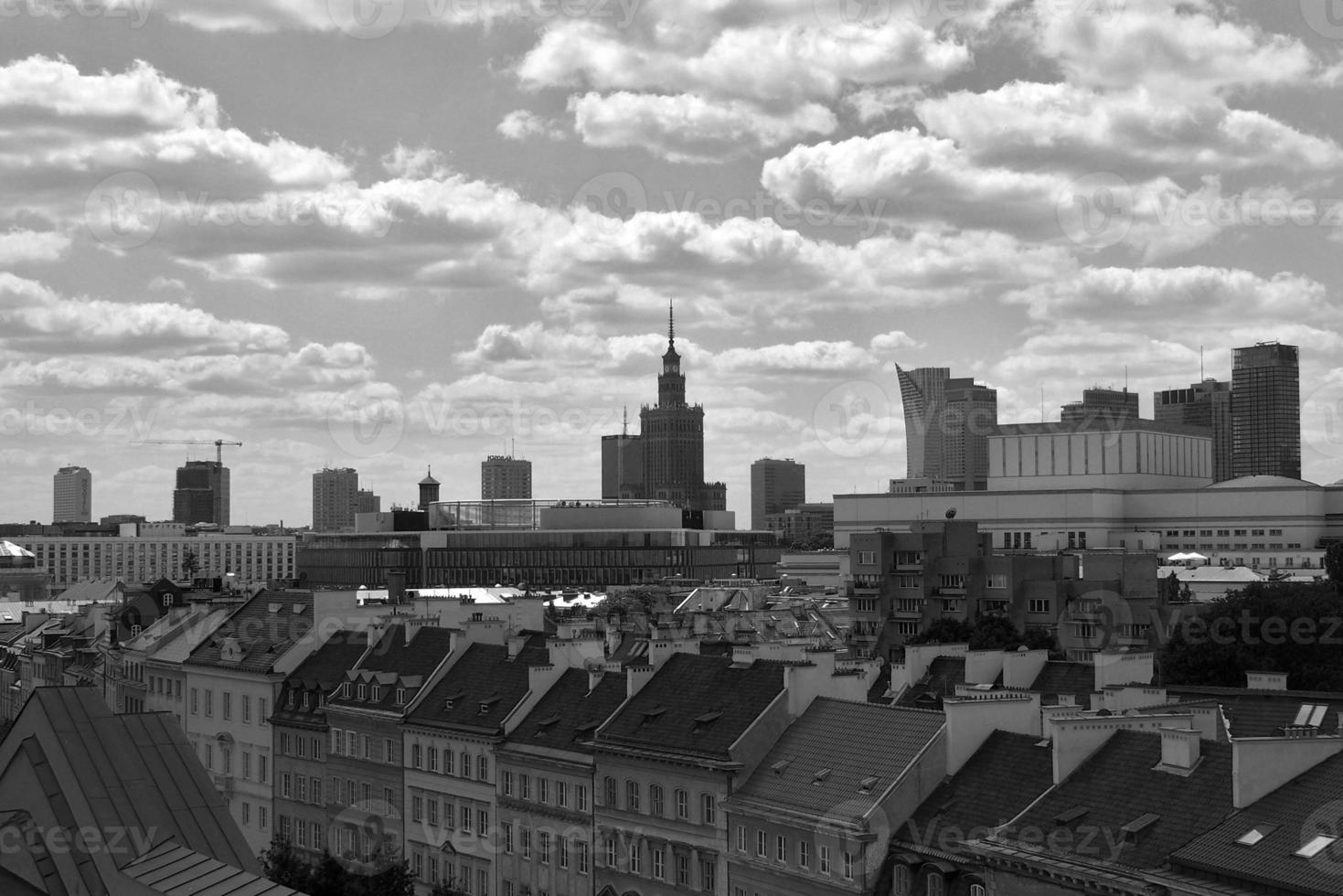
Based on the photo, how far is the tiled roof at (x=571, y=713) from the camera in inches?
2594

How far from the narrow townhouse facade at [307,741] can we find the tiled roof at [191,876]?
63.8 m

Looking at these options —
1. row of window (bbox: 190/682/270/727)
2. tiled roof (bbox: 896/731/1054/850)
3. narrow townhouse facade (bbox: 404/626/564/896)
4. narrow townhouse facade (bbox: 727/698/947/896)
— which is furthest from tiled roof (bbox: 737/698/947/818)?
row of window (bbox: 190/682/270/727)

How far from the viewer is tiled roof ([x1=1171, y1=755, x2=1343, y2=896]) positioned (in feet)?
113

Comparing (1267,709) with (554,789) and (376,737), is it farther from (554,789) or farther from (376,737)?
(376,737)

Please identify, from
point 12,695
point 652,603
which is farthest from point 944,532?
point 12,695

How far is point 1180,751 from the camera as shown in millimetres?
42188

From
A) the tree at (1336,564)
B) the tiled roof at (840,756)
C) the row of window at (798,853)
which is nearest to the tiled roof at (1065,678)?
the tiled roof at (840,756)

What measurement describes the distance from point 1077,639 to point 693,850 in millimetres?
104618

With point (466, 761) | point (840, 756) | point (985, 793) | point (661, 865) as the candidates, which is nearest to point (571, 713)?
point (466, 761)

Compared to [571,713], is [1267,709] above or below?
above

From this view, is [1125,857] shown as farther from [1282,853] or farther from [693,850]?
[693,850]

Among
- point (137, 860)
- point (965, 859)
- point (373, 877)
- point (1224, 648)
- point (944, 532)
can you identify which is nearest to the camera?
point (137, 860)

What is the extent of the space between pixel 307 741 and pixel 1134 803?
175 feet

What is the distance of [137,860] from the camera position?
61.6 ft
